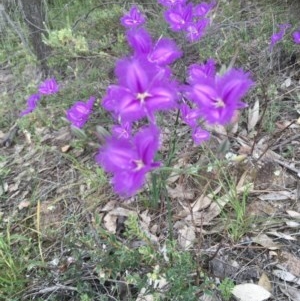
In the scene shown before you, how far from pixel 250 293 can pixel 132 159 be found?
85 centimetres

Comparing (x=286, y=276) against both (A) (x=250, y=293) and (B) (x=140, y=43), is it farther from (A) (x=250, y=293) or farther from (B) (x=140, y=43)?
(B) (x=140, y=43)

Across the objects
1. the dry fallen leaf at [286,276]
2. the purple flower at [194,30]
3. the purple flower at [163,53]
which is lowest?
the dry fallen leaf at [286,276]

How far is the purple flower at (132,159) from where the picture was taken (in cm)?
131

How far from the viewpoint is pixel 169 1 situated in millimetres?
2668

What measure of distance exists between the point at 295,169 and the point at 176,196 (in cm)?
61

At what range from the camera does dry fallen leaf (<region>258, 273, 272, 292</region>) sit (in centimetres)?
187

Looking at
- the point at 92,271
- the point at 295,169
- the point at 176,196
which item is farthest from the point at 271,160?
the point at 92,271

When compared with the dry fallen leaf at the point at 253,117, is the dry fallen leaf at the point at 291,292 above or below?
below

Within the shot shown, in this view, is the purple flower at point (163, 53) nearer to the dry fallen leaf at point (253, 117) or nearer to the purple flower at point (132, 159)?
the purple flower at point (132, 159)

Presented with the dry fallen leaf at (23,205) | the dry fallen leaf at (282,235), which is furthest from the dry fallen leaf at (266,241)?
the dry fallen leaf at (23,205)

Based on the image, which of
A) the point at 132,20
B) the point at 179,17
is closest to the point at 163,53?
the point at 179,17

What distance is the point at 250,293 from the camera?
5.97 ft

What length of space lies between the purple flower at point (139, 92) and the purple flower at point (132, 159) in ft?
0.20

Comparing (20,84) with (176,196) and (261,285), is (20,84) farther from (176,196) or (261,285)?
(261,285)
